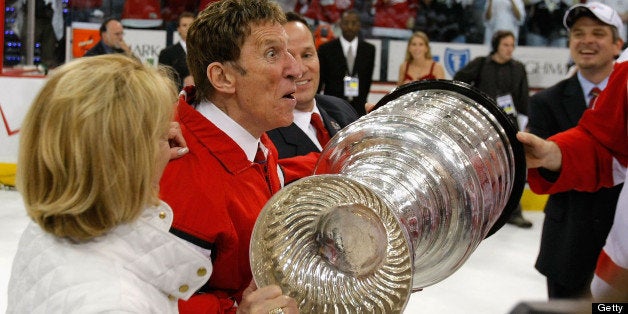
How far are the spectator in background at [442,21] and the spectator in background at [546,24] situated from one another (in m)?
0.66

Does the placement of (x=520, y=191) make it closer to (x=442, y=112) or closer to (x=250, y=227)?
(x=442, y=112)

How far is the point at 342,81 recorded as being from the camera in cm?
747

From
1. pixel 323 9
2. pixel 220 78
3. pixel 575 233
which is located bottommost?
pixel 575 233

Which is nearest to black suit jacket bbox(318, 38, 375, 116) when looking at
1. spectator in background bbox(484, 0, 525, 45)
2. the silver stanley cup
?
spectator in background bbox(484, 0, 525, 45)

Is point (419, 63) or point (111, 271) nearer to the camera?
point (111, 271)

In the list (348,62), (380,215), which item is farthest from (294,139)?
(348,62)

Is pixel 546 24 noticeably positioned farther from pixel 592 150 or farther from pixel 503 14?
pixel 592 150

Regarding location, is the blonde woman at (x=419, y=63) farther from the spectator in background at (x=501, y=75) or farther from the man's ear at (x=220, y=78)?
the man's ear at (x=220, y=78)

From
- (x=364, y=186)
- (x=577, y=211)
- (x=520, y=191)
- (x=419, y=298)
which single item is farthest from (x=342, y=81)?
(x=364, y=186)

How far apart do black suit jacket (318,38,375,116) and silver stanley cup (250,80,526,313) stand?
5.67m

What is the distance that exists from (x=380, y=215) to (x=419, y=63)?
6497 mm

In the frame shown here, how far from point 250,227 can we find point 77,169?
0.53 meters

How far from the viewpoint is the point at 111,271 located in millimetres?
1195

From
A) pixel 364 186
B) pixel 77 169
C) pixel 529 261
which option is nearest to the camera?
pixel 77 169
